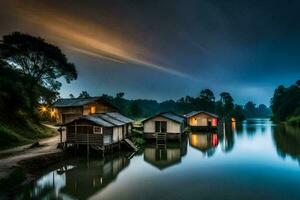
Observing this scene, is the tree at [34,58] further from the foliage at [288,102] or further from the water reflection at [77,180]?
the foliage at [288,102]

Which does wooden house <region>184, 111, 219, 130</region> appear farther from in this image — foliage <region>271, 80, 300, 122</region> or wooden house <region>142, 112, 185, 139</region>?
foliage <region>271, 80, 300, 122</region>

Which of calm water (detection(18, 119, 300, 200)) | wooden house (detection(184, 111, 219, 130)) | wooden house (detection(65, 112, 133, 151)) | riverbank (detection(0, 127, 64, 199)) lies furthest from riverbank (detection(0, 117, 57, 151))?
wooden house (detection(184, 111, 219, 130))

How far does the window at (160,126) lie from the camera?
4721 cm

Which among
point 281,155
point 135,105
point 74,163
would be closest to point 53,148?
point 74,163

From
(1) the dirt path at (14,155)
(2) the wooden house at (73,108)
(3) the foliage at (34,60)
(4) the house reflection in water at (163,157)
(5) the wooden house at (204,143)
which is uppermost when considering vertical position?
(3) the foliage at (34,60)

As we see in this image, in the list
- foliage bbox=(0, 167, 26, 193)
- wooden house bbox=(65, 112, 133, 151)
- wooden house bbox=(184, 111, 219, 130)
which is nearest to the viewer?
foliage bbox=(0, 167, 26, 193)

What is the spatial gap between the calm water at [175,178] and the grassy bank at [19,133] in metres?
8.11

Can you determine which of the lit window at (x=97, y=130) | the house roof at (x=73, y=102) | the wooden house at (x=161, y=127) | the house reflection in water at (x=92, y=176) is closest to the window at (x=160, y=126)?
the wooden house at (x=161, y=127)

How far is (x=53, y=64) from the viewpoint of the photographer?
50.7 metres

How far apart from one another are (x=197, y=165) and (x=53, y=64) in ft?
117

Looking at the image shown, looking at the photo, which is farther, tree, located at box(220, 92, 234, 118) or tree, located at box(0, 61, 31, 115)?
tree, located at box(220, 92, 234, 118)

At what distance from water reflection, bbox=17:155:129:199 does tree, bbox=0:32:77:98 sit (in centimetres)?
2546

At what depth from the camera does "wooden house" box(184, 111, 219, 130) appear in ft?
225

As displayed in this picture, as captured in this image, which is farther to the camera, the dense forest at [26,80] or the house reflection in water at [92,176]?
the dense forest at [26,80]
